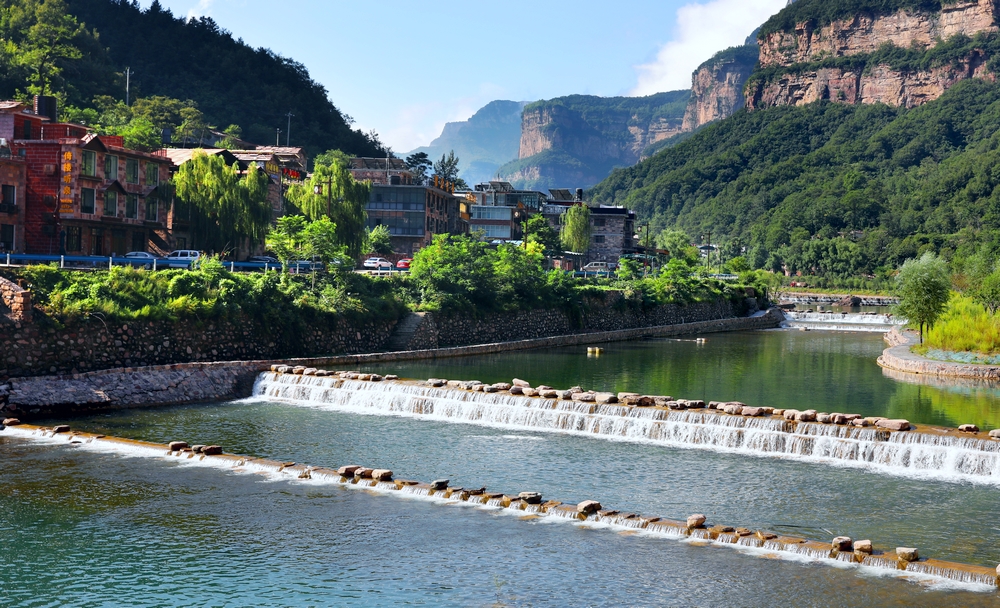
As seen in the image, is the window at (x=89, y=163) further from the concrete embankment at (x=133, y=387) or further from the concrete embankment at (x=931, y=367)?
the concrete embankment at (x=931, y=367)

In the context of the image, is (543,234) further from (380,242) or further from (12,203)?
(12,203)

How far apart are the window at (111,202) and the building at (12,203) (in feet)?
15.6

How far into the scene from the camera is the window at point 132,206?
59459mm

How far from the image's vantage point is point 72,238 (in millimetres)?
55344

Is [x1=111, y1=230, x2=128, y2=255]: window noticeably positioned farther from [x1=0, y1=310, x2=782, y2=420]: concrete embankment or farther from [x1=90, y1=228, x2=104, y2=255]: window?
[x1=0, y1=310, x2=782, y2=420]: concrete embankment

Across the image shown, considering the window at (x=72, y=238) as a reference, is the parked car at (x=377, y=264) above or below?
below

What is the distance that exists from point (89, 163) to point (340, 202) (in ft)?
55.1

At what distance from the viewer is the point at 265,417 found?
3256 centimetres

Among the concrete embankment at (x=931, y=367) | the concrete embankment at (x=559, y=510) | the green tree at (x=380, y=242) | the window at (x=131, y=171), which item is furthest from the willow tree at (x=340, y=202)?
the concrete embankment at (x=559, y=510)

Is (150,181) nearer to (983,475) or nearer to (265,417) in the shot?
(265,417)

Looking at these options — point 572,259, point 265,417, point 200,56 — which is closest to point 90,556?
point 265,417

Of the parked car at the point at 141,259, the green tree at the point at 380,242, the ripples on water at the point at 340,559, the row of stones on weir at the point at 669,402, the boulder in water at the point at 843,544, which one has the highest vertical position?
the green tree at the point at 380,242

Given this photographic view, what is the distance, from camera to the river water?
16266mm

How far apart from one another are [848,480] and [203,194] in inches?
1776
